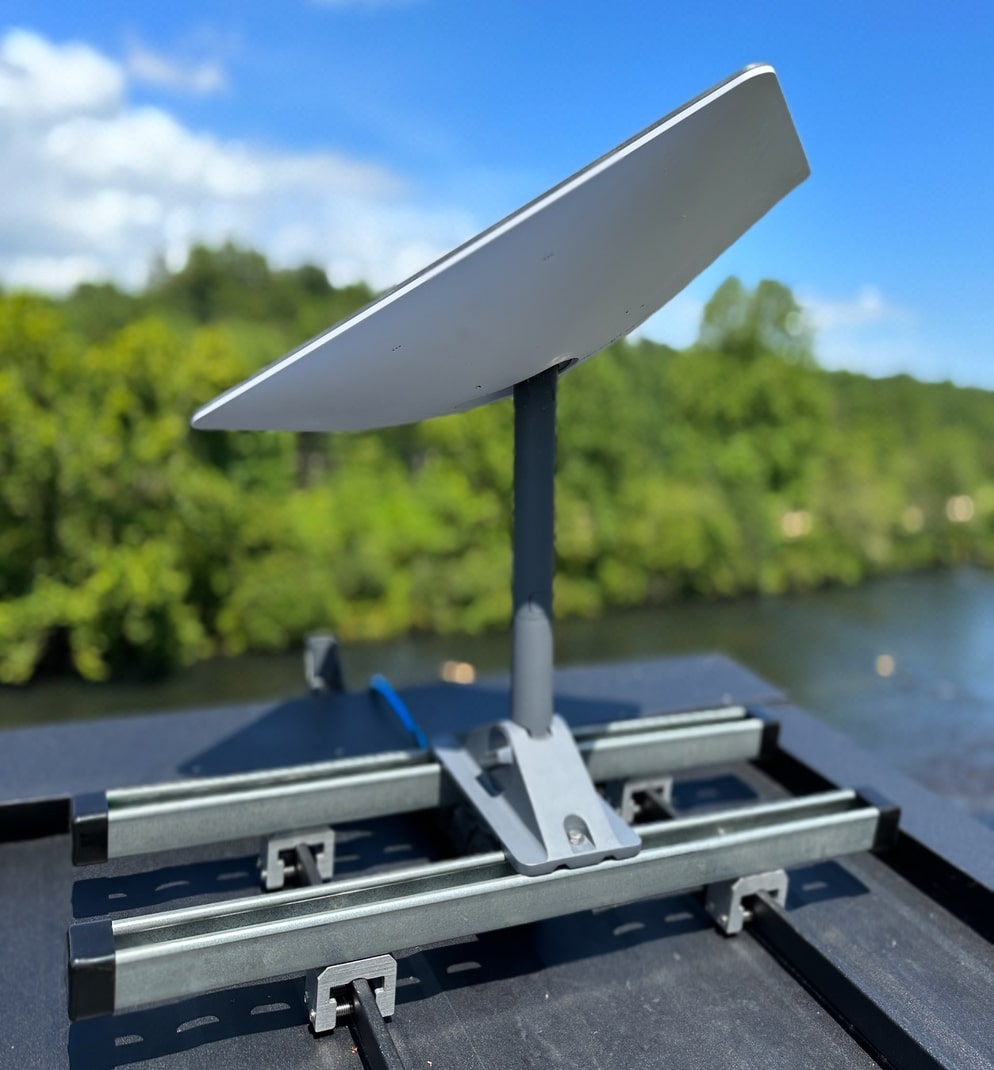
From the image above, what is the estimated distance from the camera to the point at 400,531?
22109 millimetres

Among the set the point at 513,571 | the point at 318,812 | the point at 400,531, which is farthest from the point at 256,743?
the point at 400,531

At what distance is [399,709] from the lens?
3180 millimetres

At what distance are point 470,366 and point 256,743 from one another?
1.68 meters

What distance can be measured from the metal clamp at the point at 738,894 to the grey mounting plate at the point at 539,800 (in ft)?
1.15

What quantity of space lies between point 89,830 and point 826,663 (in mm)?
20410

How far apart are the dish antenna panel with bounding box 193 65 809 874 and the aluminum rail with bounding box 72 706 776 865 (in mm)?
154

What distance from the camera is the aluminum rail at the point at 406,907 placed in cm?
163

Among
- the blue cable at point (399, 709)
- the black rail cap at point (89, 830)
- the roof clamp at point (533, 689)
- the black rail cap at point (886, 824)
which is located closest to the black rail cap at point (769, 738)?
the black rail cap at point (886, 824)

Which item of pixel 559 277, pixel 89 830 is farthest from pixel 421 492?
pixel 559 277

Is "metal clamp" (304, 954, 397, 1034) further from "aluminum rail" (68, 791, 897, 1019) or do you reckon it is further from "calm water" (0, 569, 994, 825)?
"calm water" (0, 569, 994, 825)

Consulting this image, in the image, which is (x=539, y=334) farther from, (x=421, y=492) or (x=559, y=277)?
(x=421, y=492)

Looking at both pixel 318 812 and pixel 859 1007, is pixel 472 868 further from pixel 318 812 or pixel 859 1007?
pixel 859 1007

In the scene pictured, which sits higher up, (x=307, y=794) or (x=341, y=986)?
(x=307, y=794)

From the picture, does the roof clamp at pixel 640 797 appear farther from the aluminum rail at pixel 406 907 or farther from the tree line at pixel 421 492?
the tree line at pixel 421 492
